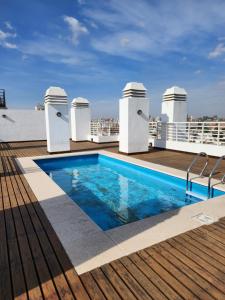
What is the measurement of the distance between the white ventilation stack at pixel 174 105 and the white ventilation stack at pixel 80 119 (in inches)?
202

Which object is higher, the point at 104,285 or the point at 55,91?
the point at 55,91

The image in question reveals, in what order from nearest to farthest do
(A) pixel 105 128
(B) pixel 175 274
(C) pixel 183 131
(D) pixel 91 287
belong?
1. (D) pixel 91 287
2. (B) pixel 175 274
3. (C) pixel 183 131
4. (A) pixel 105 128

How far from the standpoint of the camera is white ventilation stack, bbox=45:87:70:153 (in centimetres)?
802

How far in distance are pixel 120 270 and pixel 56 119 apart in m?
7.34

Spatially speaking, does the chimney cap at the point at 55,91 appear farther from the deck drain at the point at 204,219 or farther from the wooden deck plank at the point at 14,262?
the deck drain at the point at 204,219

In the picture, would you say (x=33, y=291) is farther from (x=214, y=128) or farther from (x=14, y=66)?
(x=14, y=66)

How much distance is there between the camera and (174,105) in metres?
9.38

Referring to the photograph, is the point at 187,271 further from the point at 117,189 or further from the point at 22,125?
the point at 22,125

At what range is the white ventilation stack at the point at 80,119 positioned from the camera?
12.2 metres

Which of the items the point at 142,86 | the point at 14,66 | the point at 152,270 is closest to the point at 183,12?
the point at 142,86

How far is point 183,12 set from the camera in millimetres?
7180

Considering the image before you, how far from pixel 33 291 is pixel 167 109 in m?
9.28

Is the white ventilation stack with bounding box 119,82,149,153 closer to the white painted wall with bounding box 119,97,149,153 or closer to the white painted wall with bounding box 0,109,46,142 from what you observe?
the white painted wall with bounding box 119,97,149,153

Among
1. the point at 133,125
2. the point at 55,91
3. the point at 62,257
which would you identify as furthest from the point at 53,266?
the point at 55,91
